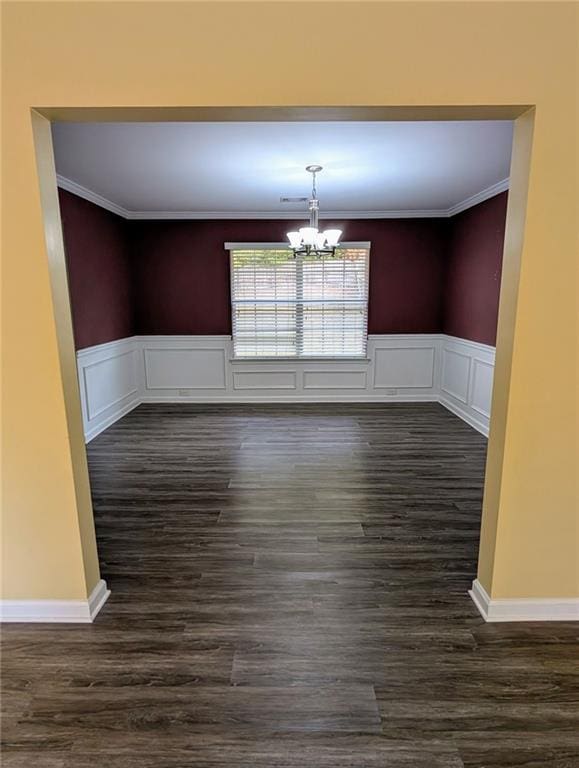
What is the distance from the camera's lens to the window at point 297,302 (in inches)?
231

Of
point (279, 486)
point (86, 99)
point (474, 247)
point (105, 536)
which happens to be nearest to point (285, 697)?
point (105, 536)

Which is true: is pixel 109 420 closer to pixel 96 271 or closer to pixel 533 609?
pixel 96 271

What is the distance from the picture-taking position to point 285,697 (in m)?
1.64

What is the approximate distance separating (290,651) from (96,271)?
4527 millimetres

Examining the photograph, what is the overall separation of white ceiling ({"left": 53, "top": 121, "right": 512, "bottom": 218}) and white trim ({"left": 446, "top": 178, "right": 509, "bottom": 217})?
0.02m

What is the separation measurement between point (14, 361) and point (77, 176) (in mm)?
2958

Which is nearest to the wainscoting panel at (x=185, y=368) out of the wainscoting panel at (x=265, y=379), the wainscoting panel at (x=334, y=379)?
the wainscoting panel at (x=265, y=379)

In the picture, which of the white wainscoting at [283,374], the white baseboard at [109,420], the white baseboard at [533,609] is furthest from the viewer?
the white wainscoting at [283,374]

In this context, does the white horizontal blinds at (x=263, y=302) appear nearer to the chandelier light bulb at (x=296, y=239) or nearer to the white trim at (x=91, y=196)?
the white trim at (x=91, y=196)

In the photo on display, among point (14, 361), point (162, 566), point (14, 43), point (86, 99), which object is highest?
point (14, 43)

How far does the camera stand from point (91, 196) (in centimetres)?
466

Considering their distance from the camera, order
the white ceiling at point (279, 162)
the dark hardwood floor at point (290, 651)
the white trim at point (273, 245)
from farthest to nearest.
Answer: the white trim at point (273, 245) < the white ceiling at point (279, 162) < the dark hardwood floor at point (290, 651)

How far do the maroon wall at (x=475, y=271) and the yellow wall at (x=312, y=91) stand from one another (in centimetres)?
290

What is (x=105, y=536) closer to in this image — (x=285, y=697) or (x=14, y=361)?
(x=14, y=361)
